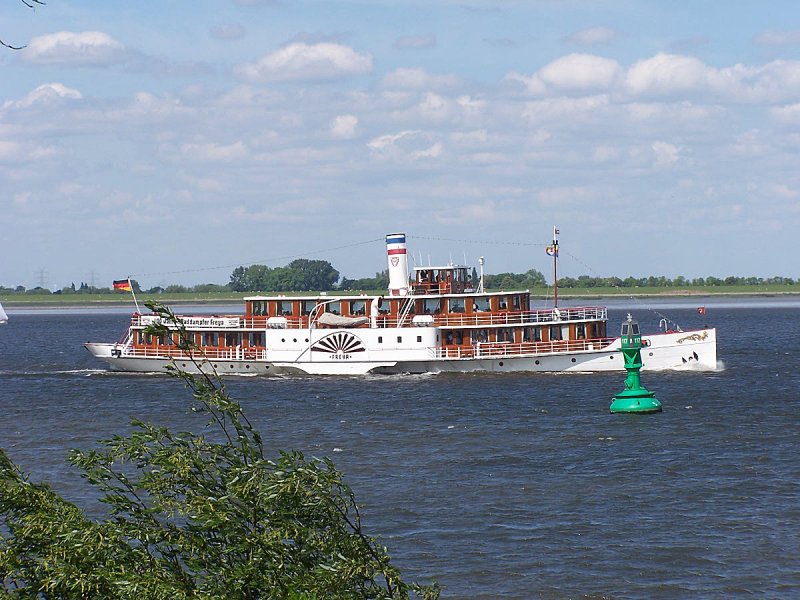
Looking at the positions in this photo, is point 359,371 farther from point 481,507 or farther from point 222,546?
point 222,546

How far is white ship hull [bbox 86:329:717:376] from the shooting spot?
63625 mm

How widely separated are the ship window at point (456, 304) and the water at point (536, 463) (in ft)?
13.0

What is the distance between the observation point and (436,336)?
211 ft

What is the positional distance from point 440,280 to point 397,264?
9.90 ft

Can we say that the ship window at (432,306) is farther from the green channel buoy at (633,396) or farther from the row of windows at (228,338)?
the green channel buoy at (633,396)

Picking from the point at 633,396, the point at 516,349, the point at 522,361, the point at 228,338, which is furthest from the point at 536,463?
the point at 228,338

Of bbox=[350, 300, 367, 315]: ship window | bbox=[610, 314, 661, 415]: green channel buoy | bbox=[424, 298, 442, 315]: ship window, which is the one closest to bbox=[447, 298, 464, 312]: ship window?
bbox=[424, 298, 442, 315]: ship window

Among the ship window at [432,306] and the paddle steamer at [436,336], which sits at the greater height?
the ship window at [432,306]

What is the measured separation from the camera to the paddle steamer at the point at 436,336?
63.9 m

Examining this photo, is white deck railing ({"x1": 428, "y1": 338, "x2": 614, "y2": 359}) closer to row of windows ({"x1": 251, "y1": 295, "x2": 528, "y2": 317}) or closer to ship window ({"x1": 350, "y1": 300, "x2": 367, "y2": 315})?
row of windows ({"x1": 251, "y1": 295, "x2": 528, "y2": 317})

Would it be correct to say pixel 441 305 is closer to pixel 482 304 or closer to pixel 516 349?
pixel 482 304

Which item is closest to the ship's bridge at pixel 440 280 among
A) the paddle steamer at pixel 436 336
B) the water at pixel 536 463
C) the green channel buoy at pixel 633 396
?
the paddle steamer at pixel 436 336

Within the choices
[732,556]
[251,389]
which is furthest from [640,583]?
[251,389]

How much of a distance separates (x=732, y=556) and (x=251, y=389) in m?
38.1
